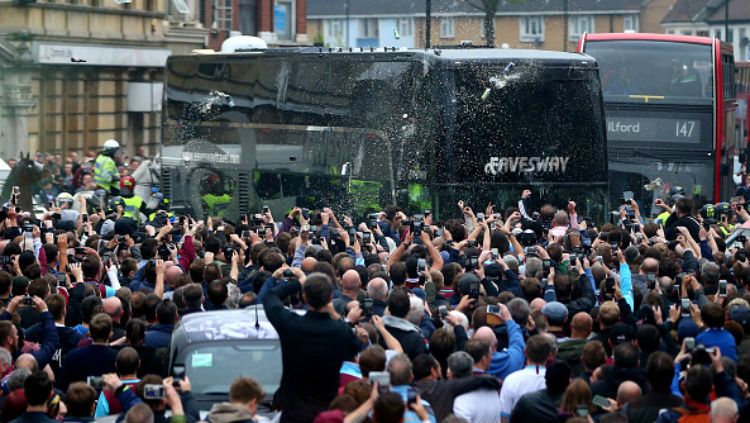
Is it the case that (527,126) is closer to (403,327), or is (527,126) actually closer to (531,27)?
(403,327)

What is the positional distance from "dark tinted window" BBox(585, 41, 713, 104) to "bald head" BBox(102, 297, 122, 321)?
1585cm

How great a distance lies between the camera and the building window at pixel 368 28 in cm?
10894

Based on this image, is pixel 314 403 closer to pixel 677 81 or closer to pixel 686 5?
pixel 677 81

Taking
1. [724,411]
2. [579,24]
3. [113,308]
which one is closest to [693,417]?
[724,411]

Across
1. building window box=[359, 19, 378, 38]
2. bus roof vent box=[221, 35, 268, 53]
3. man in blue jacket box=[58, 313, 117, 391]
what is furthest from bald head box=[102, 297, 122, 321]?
building window box=[359, 19, 378, 38]

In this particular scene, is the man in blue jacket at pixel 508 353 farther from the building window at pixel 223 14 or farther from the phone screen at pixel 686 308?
the building window at pixel 223 14

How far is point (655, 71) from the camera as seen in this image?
25.5 meters

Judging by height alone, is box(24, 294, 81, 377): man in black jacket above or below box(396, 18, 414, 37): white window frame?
below

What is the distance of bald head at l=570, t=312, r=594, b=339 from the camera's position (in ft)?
32.1

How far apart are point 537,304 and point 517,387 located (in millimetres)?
1872

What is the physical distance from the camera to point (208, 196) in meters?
23.8

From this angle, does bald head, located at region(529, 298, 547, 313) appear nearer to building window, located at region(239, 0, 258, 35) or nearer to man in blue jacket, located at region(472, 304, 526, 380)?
man in blue jacket, located at region(472, 304, 526, 380)

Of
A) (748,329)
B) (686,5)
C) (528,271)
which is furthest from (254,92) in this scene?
(686,5)

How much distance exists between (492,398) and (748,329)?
7.82ft
